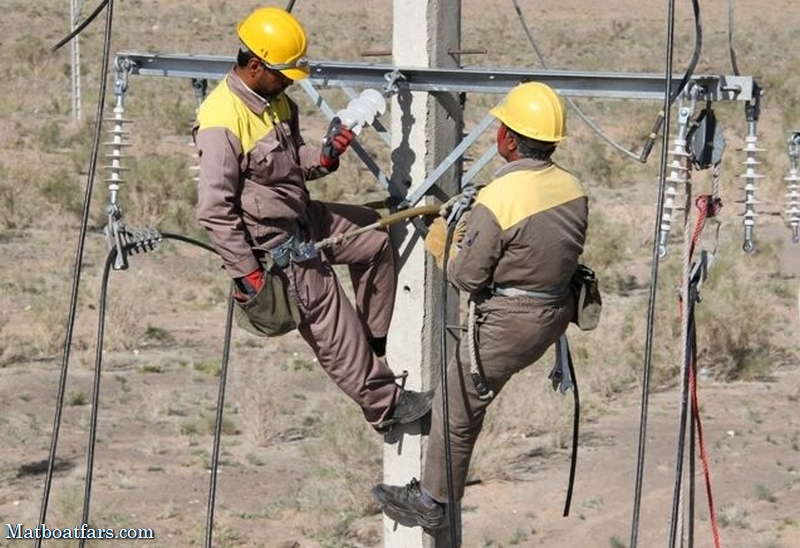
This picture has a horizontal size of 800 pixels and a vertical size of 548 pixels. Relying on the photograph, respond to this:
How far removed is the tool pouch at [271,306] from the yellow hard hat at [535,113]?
3.54ft

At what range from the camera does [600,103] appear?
33.2 m

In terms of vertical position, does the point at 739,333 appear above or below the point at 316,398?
above

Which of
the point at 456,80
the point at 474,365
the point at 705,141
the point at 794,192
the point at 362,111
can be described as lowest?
the point at 474,365

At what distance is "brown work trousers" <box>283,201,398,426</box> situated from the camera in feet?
21.3

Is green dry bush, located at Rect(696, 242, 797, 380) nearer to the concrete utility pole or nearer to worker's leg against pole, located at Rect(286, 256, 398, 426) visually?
the concrete utility pole

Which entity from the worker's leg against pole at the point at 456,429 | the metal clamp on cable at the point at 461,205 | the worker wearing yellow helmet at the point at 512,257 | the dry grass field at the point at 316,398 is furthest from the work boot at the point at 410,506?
the dry grass field at the point at 316,398

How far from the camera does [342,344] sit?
6531 millimetres

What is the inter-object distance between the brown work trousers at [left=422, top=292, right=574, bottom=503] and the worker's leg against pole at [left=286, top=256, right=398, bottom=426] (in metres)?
0.26

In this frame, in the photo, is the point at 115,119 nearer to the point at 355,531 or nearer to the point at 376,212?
the point at 376,212

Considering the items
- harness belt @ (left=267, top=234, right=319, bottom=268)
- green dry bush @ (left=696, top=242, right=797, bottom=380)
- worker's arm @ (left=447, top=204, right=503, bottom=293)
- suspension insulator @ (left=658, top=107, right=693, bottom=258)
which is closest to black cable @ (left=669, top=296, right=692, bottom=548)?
suspension insulator @ (left=658, top=107, right=693, bottom=258)

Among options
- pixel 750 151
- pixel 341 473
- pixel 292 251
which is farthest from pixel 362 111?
pixel 341 473

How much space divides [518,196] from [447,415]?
0.90 m

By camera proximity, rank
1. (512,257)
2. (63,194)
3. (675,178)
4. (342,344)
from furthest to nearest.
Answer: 1. (63,194)
2. (342,344)
3. (512,257)
4. (675,178)

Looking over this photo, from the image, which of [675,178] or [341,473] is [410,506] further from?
[341,473]
